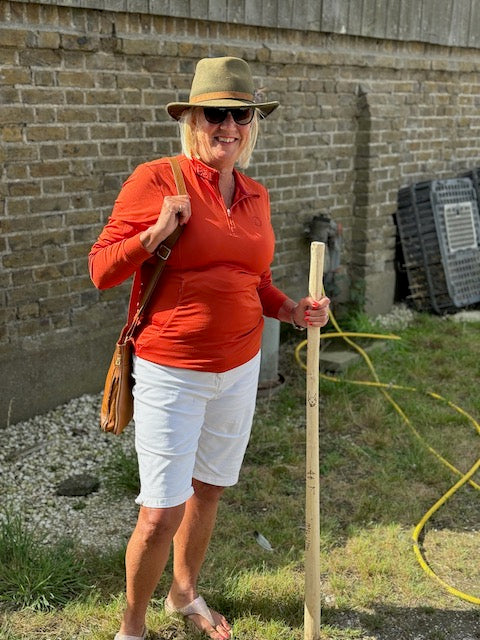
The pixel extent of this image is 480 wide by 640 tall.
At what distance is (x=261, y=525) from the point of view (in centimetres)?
373

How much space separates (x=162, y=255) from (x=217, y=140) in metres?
0.47

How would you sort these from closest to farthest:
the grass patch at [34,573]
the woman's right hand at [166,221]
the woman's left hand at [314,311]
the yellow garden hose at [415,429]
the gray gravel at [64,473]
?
the woman's right hand at [166,221] < the woman's left hand at [314,311] < the grass patch at [34,573] < the yellow garden hose at [415,429] < the gray gravel at [64,473]

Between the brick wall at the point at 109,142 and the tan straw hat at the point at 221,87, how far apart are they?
7.05ft

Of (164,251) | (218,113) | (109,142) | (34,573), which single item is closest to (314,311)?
(164,251)

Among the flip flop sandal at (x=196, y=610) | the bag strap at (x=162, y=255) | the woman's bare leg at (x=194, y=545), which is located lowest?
the flip flop sandal at (x=196, y=610)

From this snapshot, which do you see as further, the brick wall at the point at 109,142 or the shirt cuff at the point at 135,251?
the brick wall at the point at 109,142

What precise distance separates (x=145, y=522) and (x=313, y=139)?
455 cm

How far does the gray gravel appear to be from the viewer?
3.69 metres

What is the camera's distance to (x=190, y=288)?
8.07 ft

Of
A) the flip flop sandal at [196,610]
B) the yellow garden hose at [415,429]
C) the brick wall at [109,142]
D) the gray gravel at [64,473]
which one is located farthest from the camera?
the brick wall at [109,142]

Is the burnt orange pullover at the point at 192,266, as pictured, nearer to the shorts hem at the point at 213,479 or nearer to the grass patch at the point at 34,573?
the shorts hem at the point at 213,479

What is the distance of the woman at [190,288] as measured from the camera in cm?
243

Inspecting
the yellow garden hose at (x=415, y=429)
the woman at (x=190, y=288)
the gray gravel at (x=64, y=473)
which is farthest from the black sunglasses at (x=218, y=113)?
the yellow garden hose at (x=415, y=429)

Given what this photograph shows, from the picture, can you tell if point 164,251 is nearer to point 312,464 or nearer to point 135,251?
point 135,251
